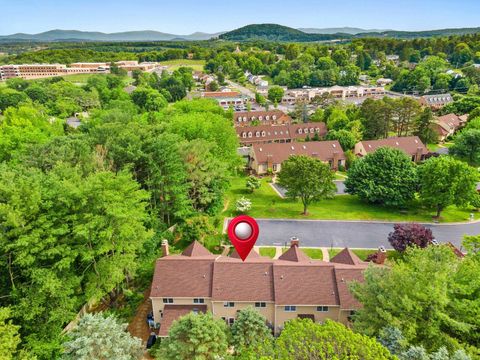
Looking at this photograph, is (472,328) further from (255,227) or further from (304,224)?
(304,224)

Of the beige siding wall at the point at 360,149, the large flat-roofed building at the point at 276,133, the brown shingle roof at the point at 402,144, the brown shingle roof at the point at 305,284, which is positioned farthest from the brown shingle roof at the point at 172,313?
the large flat-roofed building at the point at 276,133

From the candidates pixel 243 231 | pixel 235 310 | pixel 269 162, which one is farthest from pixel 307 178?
pixel 243 231

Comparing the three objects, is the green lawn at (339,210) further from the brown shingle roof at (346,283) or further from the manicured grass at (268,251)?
the brown shingle roof at (346,283)

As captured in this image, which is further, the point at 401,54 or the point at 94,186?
the point at 401,54

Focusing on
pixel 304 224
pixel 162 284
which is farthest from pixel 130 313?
pixel 304 224

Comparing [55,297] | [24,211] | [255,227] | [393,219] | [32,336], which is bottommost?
[393,219]

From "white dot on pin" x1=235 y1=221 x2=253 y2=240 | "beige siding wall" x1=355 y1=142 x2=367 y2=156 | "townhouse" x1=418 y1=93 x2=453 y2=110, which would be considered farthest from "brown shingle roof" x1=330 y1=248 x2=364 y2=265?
"townhouse" x1=418 y1=93 x2=453 y2=110

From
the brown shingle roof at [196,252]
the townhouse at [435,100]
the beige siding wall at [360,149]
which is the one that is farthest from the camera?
the townhouse at [435,100]
